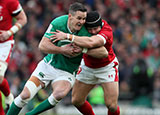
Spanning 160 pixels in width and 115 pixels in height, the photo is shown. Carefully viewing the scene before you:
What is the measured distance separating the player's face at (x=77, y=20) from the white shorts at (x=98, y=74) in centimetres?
105

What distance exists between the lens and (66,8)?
16828mm

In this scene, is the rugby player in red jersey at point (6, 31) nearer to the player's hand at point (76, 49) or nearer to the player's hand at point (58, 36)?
the player's hand at point (58, 36)

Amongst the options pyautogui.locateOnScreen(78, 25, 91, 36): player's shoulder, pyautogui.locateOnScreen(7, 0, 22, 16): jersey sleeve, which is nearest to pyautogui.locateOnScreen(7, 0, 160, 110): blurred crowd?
pyautogui.locateOnScreen(7, 0, 22, 16): jersey sleeve

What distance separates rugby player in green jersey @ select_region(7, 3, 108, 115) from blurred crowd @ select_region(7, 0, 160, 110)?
193 inches

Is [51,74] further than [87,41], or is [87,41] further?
[51,74]

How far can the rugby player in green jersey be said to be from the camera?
24.1ft

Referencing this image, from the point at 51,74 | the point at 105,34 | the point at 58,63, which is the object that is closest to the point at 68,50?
the point at 58,63

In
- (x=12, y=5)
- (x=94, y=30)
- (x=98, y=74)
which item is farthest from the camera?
(x=12, y=5)

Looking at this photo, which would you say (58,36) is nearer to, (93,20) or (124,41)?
(93,20)

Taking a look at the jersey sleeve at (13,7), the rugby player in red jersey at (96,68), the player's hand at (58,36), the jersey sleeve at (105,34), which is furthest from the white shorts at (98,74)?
the jersey sleeve at (13,7)

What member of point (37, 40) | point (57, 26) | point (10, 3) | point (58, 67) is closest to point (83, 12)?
point (57, 26)

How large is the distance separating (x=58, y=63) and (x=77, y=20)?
3.18 ft

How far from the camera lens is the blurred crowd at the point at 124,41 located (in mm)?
12945

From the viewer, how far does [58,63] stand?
7738 millimetres
